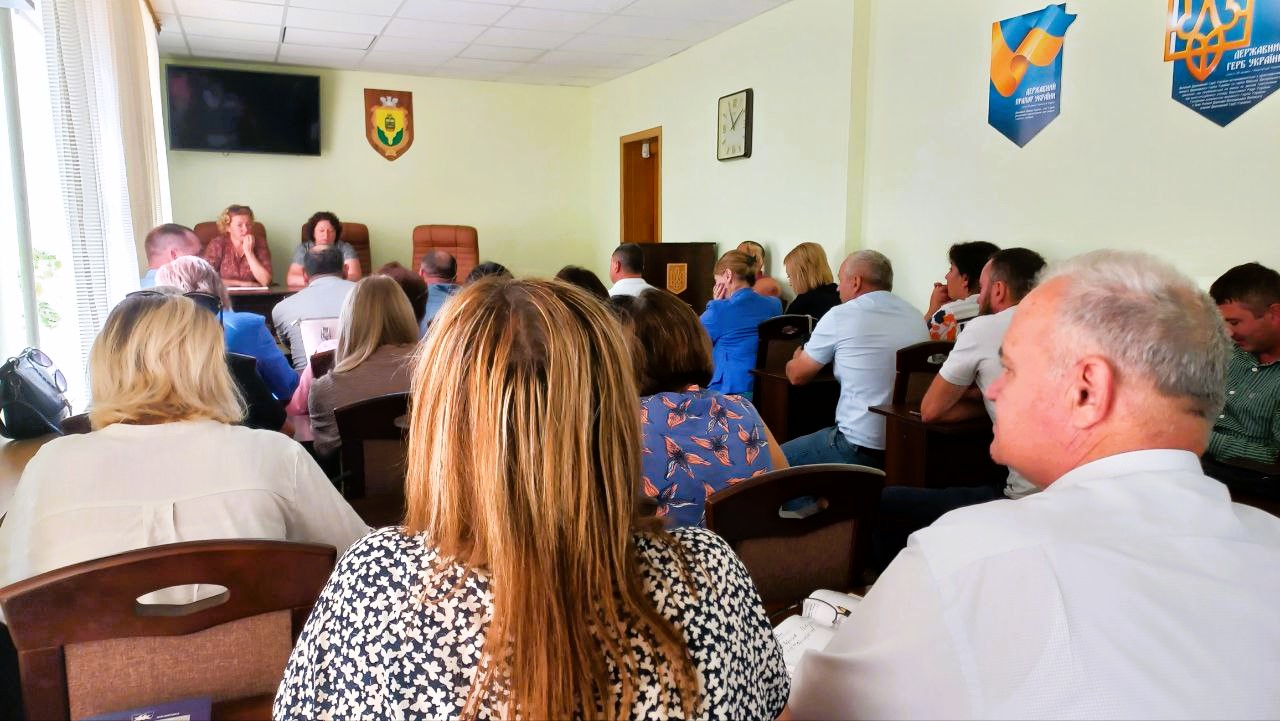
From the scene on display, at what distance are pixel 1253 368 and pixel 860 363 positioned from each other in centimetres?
135

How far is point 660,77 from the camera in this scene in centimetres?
780

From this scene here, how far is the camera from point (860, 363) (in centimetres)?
352

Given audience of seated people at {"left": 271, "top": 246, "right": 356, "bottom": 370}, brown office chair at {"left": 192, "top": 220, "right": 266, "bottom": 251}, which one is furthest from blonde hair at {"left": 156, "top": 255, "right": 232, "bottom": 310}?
brown office chair at {"left": 192, "top": 220, "right": 266, "bottom": 251}

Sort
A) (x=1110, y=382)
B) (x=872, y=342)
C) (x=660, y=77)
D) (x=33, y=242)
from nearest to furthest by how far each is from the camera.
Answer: (x=1110, y=382), (x=33, y=242), (x=872, y=342), (x=660, y=77)

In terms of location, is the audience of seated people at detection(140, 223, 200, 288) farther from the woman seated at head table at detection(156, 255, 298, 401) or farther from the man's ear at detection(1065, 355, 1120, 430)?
the man's ear at detection(1065, 355, 1120, 430)

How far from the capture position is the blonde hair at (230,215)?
7407 mm

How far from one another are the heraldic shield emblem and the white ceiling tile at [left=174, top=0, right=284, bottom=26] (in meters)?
2.04

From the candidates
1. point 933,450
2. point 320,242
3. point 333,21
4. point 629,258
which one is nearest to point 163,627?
point 933,450

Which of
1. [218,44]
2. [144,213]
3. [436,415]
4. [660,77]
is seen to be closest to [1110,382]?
[436,415]

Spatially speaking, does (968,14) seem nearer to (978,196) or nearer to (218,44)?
(978,196)

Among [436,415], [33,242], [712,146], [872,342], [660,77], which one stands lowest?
[872,342]

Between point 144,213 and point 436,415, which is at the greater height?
point 144,213

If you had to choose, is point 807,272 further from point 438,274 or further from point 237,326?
point 237,326

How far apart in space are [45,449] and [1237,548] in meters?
1.75
